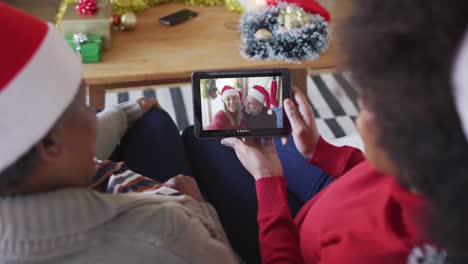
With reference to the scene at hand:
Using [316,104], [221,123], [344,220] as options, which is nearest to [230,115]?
[221,123]

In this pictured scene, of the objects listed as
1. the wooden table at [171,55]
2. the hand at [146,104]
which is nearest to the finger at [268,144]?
the hand at [146,104]

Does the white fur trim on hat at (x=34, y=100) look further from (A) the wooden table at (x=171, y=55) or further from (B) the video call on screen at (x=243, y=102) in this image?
(A) the wooden table at (x=171, y=55)

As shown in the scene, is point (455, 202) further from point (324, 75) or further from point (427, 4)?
point (324, 75)

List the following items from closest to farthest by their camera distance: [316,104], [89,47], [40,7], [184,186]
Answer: [184,186] → [89,47] → [316,104] → [40,7]

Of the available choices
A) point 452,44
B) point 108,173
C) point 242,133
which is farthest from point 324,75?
point 452,44

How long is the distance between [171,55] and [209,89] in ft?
1.88

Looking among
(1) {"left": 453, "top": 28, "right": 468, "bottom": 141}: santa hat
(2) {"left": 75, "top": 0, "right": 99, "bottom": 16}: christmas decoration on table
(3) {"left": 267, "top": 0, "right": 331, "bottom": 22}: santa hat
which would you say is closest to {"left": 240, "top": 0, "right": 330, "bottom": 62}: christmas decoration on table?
(3) {"left": 267, "top": 0, "right": 331, "bottom": 22}: santa hat

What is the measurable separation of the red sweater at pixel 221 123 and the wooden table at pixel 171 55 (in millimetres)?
503

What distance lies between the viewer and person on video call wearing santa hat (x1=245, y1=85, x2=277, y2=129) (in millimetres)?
984

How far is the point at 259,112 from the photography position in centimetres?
98

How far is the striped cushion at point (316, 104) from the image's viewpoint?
2006 millimetres

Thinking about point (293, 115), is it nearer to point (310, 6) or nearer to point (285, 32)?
point (285, 32)

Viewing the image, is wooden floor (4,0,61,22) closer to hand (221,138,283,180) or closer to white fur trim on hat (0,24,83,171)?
hand (221,138,283,180)

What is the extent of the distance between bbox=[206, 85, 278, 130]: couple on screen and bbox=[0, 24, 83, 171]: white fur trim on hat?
1.40ft
